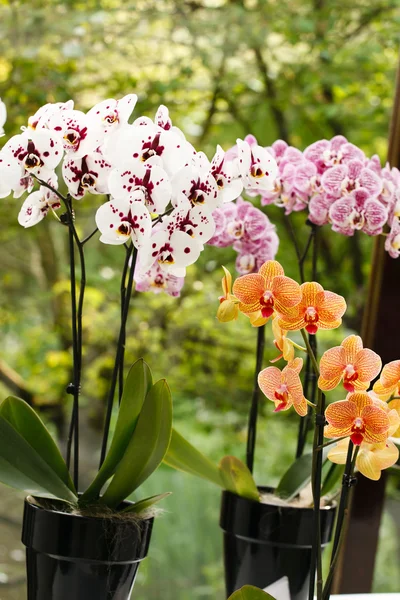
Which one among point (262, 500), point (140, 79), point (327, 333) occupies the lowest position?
point (262, 500)

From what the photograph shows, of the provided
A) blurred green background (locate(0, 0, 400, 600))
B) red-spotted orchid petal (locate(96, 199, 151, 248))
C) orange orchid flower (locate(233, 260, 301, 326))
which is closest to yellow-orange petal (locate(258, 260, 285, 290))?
orange orchid flower (locate(233, 260, 301, 326))

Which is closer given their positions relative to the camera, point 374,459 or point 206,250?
point 374,459

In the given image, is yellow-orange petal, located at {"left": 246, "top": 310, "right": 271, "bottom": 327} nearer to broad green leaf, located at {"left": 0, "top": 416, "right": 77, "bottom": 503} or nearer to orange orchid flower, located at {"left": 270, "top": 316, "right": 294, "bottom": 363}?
orange orchid flower, located at {"left": 270, "top": 316, "right": 294, "bottom": 363}

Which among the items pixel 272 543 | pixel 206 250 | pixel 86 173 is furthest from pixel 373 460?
pixel 206 250

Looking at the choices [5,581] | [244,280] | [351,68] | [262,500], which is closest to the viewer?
[244,280]

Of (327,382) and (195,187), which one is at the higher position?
(195,187)

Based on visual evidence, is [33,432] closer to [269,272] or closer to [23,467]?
[23,467]

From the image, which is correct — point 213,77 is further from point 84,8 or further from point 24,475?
point 24,475

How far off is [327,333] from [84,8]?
40.8 inches

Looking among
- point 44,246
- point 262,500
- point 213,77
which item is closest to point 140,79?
point 213,77

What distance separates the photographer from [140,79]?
198 centimetres

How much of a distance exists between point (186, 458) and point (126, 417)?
0.15 metres

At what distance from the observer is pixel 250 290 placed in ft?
1.97

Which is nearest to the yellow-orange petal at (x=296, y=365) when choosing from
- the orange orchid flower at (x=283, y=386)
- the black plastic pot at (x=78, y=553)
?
the orange orchid flower at (x=283, y=386)
